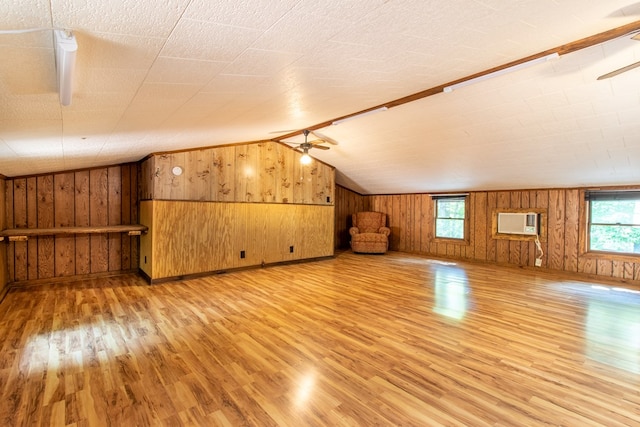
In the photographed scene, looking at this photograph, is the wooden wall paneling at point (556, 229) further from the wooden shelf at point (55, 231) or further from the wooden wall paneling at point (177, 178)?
the wooden shelf at point (55, 231)

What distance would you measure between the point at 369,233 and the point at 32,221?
6.58 m


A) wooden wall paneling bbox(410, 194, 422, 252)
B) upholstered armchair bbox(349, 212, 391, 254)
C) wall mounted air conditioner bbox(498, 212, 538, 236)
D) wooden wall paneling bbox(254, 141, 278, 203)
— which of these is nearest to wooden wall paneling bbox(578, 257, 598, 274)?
wall mounted air conditioner bbox(498, 212, 538, 236)

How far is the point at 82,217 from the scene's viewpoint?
5.16 m

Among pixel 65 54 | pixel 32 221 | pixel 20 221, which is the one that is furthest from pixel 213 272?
pixel 65 54

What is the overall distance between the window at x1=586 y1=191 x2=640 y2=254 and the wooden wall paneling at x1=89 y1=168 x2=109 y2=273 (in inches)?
332

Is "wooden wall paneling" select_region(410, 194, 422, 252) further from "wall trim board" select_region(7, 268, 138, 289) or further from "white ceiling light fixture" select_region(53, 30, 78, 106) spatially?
"white ceiling light fixture" select_region(53, 30, 78, 106)

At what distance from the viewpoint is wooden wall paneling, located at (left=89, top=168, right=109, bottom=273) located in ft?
17.2

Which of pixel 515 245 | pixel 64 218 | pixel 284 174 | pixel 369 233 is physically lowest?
pixel 515 245

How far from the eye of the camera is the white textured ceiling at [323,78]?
130cm

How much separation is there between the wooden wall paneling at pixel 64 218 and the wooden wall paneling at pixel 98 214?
24 centimetres

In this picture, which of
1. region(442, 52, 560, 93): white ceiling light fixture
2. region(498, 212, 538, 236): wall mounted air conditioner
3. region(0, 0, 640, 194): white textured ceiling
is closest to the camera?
region(0, 0, 640, 194): white textured ceiling

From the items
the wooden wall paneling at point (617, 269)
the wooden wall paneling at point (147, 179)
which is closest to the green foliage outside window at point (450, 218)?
the wooden wall paneling at point (617, 269)

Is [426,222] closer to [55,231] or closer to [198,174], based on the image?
[198,174]

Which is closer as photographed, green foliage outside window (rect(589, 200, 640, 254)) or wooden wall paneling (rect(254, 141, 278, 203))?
green foliage outside window (rect(589, 200, 640, 254))
